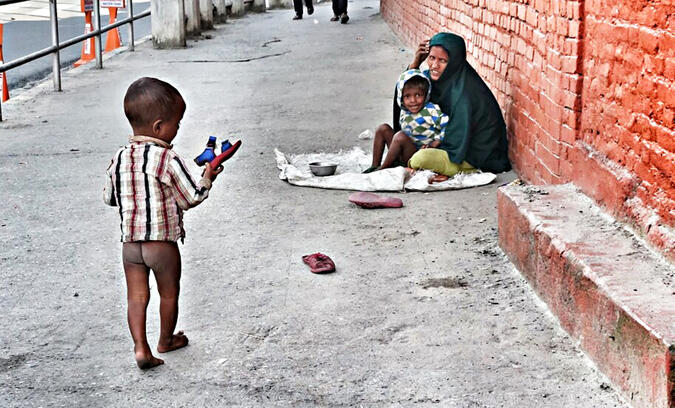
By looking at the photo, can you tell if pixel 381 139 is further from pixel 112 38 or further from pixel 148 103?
pixel 112 38

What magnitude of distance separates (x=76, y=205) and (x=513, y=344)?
326cm

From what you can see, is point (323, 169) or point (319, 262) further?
point (323, 169)

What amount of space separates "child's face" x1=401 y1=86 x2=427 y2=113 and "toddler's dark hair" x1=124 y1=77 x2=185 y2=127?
3163 millimetres

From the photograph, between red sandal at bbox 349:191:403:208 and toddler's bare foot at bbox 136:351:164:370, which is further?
red sandal at bbox 349:191:403:208

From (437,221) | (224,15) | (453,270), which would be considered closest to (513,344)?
(453,270)

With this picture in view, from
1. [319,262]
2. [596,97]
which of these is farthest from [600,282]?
[319,262]

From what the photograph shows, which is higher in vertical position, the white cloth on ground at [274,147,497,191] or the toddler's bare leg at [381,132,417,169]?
the toddler's bare leg at [381,132,417,169]

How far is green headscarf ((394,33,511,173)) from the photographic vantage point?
6.54 m

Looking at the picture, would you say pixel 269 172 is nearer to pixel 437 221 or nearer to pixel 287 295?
pixel 437 221

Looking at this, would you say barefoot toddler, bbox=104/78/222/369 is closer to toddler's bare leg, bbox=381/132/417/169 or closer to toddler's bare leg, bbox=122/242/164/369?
toddler's bare leg, bbox=122/242/164/369

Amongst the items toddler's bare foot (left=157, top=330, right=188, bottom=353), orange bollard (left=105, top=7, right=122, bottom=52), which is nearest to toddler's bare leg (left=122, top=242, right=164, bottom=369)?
toddler's bare foot (left=157, top=330, right=188, bottom=353)

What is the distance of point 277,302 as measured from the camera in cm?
445

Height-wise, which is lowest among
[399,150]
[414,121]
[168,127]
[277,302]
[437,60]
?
[277,302]

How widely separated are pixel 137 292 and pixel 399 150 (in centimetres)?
316
